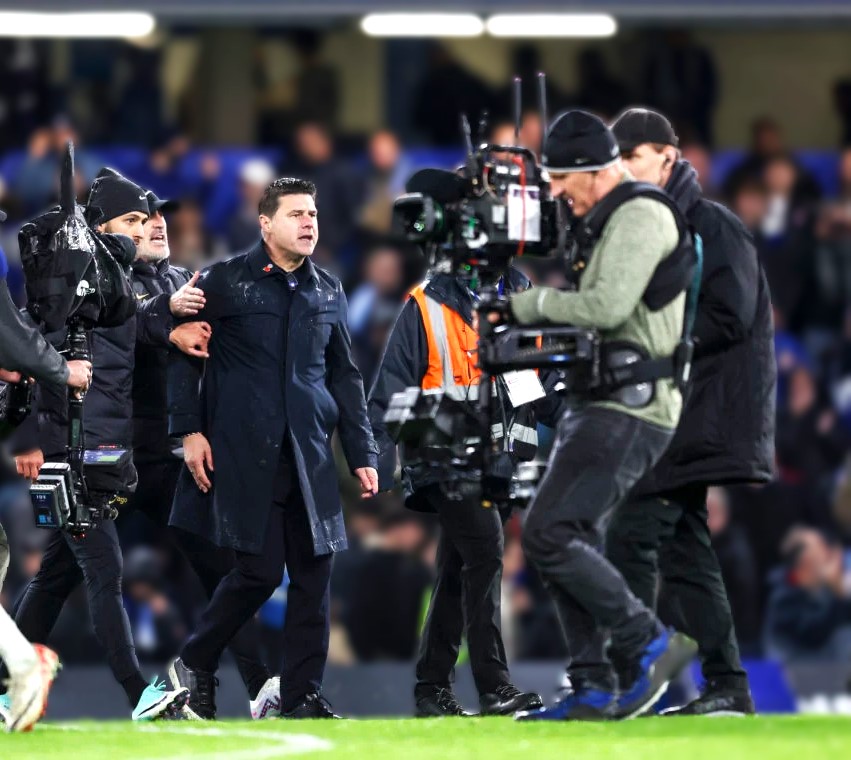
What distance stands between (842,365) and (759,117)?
1950 mm

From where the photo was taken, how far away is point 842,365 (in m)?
14.2

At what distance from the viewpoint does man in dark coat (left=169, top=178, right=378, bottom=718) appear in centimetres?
816

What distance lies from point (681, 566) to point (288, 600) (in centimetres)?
156

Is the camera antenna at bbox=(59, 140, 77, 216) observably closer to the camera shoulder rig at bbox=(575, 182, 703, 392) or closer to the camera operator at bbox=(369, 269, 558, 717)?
the camera operator at bbox=(369, 269, 558, 717)

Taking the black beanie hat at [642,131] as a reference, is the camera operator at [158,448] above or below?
below

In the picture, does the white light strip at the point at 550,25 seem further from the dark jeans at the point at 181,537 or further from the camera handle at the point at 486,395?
the camera handle at the point at 486,395

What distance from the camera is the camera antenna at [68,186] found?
762 cm

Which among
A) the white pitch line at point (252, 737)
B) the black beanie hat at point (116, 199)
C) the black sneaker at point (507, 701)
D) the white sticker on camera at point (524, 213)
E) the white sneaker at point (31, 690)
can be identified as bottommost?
the black sneaker at point (507, 701)

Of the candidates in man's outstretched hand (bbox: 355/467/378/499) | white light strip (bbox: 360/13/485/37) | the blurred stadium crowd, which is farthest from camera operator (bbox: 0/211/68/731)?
white light strip (bbox: 360/13/485/37)

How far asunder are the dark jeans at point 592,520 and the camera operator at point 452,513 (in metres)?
1.19

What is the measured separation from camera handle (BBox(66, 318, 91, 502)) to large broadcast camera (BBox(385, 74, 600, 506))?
1246mm

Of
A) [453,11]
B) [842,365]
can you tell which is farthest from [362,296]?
[842,365]

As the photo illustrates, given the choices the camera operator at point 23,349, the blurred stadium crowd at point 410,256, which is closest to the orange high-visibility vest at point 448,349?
the camera operator at point 23,349

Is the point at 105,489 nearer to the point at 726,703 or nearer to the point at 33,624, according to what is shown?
the point at 33,624
